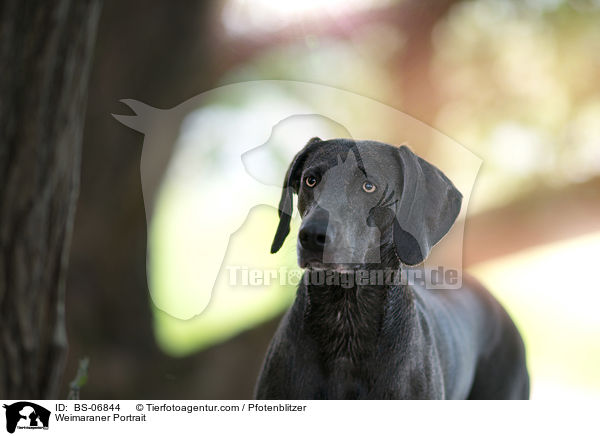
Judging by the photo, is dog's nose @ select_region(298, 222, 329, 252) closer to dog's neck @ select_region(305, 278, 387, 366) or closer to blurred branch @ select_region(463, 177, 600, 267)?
dog's neck @ select_region(305, 278, 387, 366)

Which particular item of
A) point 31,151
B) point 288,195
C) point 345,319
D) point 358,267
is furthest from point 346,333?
point 31,151

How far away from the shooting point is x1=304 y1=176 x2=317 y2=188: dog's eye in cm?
257

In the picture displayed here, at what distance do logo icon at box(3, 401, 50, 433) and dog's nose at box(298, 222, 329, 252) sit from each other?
4.32ft

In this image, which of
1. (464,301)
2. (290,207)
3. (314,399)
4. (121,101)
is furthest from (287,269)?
(121,101)

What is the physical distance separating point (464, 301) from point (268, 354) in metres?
1.33

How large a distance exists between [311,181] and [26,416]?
154 centimetres

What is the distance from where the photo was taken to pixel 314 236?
90.8 inches

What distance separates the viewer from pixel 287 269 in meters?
3.04

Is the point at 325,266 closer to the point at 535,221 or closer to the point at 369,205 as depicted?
the point at 369,205

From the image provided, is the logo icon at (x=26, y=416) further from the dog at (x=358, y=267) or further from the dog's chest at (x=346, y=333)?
the dog's chest at (x=346, y=333)

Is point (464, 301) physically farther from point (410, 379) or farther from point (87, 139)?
point (87, 139)

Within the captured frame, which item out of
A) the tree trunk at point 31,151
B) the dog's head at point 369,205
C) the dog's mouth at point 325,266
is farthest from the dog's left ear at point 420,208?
the tree trunk at point 31,151

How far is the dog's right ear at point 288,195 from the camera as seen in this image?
274cm

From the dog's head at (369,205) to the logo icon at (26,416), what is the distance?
128 centimetres
